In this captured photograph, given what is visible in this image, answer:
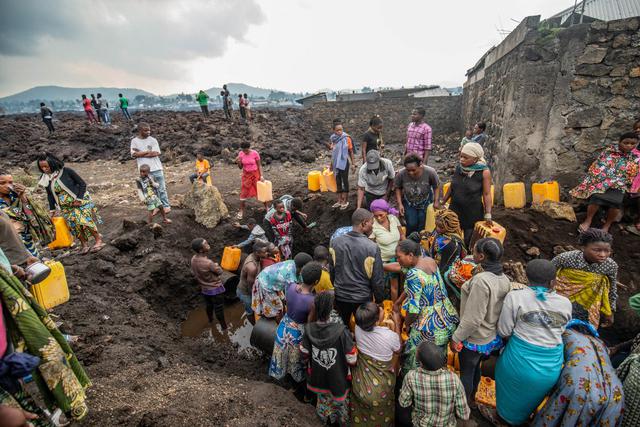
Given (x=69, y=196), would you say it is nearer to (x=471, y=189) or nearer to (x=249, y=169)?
(x=249, y=169)

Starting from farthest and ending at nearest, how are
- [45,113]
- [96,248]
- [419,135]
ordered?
[45,113], [419,135], [96,248]

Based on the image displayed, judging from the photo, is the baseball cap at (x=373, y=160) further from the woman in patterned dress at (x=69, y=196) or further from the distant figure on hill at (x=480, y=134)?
the woman in patterned dress at (x=69, y=196)

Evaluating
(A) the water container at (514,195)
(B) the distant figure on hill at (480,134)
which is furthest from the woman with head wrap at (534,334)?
(B) the distant figure on hill at (480,134)

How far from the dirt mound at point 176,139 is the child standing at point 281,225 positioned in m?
7.37

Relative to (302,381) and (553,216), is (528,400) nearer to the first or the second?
(302,381)

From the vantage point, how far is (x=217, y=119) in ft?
53.5

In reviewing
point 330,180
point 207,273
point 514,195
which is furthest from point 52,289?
point 514,195

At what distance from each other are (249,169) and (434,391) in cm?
542

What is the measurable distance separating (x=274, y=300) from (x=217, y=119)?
48.8 feet

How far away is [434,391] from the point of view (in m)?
2.26

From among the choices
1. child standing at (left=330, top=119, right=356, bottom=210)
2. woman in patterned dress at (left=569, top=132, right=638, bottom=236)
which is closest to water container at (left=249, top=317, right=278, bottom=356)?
child standing at (left=330, top=119, right=356, bottom=210)

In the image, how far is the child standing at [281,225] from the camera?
5027 mm

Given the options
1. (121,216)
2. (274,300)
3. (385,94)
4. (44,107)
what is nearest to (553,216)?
(274,300)

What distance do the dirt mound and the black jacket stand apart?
7.54 m
